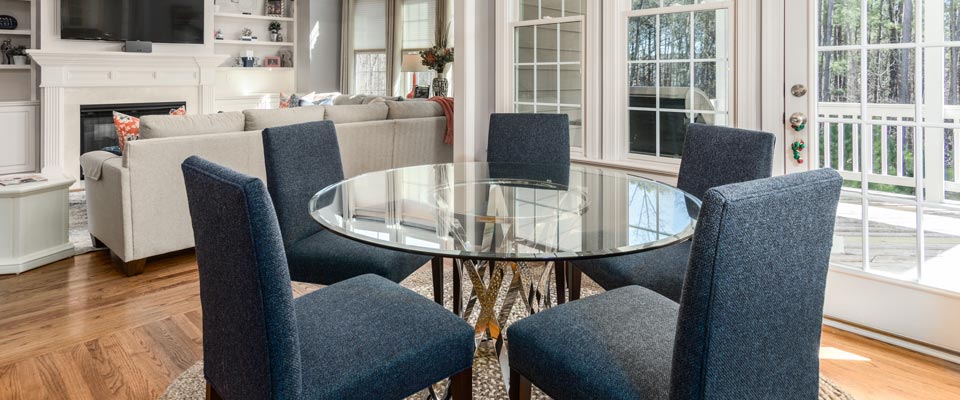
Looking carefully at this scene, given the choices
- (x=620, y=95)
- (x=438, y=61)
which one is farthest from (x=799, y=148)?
(x=438, y=61)

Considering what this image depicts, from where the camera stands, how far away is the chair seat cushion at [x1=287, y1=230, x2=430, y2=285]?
6.61 feet

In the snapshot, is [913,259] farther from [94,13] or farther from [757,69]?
[94,13]

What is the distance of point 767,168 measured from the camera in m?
1.96

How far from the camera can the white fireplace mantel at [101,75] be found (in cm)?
569

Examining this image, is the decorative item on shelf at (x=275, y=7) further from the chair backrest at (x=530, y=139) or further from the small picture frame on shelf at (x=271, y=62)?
the chair backrest at (x=530, y=139)

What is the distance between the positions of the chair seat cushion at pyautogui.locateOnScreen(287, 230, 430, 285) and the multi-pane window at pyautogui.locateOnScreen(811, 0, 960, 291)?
74.4 inches

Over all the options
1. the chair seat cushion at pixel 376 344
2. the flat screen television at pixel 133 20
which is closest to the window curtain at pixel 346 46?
the flat screen television at pixel 133 20

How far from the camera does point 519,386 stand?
141 cm

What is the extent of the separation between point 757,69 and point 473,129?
1853 millimetres

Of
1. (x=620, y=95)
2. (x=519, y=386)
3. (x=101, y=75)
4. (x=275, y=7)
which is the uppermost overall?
(x=275, y=7)

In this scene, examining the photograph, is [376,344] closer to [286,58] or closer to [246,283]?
[246,283]

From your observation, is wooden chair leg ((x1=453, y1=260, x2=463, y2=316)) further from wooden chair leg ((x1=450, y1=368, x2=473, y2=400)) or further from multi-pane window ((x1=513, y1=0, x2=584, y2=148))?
multi-pane window ((x1=513, y1=0, x2=584, y2=148))

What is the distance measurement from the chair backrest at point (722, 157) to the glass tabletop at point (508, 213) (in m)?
0.15

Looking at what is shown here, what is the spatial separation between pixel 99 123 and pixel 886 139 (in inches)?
272
